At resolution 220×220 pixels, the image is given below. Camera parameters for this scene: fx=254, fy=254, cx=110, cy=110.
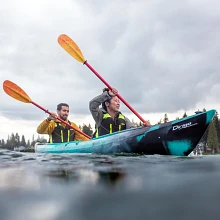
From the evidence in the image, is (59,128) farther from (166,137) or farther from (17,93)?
(166,137)

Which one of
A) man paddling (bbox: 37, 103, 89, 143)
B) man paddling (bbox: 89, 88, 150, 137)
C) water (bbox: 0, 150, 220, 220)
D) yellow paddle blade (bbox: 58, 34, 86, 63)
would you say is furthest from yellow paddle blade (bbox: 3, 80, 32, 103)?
water (bbox: 0, 150, 220, 220)

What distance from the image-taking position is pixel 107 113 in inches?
308

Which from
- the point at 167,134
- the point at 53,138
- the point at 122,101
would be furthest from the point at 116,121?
the point at 53,138

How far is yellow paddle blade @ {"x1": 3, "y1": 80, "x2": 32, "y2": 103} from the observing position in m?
10.5

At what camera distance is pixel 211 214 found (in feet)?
4.56

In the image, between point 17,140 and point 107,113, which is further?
point 17,140

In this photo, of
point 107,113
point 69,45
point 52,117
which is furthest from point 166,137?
point 52,117

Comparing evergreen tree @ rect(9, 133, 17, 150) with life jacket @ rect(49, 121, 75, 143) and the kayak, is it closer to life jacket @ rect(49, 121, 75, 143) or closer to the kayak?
life jacket @ rect(49, 121, 75, 143)

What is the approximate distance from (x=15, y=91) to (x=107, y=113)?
4.98 metres

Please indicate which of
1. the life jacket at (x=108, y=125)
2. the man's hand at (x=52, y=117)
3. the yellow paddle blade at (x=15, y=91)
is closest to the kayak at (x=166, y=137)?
the life jacket at (x=108, y=125)

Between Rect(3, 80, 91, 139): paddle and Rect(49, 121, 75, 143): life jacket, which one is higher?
Rect(3, 80, 91, 139): paddle

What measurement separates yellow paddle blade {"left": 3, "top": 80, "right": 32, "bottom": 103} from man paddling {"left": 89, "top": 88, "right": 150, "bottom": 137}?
4506mm

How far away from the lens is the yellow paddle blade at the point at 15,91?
10539mm

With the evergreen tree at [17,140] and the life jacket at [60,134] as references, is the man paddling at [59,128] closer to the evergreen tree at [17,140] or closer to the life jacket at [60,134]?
the life jacket at [60,134]
